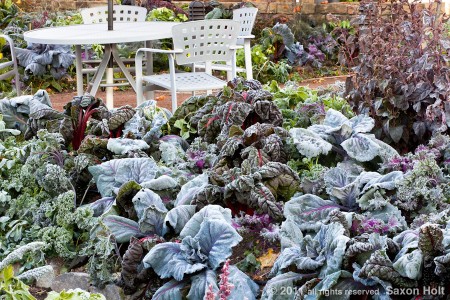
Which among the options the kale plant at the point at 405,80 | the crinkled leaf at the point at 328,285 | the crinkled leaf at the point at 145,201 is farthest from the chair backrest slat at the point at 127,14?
the crinkled leaf at the point at 328,285

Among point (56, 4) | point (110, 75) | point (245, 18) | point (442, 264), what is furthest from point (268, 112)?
point (56, 4)

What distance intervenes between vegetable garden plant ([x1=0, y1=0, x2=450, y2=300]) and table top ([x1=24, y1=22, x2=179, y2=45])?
1.82m

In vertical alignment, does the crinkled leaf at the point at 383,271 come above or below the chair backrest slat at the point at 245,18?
below

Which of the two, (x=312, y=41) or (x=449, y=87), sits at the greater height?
(x=449, y=87)

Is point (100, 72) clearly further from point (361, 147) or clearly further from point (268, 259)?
point (268, 259)

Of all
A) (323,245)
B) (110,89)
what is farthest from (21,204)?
(110,89)

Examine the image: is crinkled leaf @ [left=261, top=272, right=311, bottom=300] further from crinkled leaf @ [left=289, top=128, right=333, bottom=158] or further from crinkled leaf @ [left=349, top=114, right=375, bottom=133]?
crinkled leaf @ [left=349, top=114, right=375, bottom=133]

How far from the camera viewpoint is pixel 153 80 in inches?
252

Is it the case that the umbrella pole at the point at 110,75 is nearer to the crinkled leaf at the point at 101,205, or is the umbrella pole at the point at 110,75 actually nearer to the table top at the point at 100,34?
the table top at the point at 100,34

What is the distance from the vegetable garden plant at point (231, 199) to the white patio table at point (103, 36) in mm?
1836

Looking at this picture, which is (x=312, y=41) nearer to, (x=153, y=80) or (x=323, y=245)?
(x=153, y=80)

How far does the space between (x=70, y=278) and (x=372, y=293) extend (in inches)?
54.6

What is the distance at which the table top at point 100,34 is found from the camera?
6.42m

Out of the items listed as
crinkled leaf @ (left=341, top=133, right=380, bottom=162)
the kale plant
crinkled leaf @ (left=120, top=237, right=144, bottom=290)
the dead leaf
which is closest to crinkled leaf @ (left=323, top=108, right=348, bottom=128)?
crinkled leaf @ (left=341, top=133, right=380, bottom=162)
